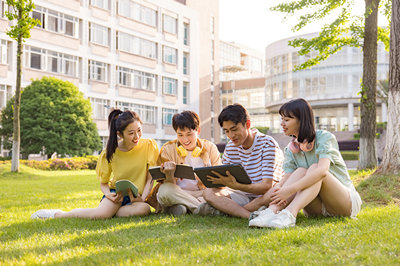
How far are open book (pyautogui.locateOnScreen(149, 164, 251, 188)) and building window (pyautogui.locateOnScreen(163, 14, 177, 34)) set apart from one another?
109 ft

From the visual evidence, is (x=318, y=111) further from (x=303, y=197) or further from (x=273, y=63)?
(x=303, y=197)

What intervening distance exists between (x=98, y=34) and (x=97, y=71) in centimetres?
260

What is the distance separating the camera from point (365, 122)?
10.3 metres

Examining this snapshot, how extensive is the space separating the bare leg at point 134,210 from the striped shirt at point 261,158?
1.15m

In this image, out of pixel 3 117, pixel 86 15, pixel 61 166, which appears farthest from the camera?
pixel 86 15

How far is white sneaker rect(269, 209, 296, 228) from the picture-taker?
12.8 feet

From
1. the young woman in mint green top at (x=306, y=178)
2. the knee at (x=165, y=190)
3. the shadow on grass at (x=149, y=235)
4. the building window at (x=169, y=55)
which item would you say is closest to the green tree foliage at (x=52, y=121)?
the building window at (x=169, y=55)

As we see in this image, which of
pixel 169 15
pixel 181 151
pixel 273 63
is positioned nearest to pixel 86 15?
pixel 169 15

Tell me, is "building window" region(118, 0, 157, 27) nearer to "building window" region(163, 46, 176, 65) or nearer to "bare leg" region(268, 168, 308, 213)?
"building window" region(163, 46, 176, 65)

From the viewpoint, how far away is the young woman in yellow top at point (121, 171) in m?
5.04

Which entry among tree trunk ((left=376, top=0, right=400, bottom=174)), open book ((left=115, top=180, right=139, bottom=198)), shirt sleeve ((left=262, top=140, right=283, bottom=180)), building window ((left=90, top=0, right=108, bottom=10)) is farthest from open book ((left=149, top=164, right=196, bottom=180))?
building window ((left=90, top=0, right=108, bottom=10))

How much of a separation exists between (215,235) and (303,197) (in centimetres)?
90

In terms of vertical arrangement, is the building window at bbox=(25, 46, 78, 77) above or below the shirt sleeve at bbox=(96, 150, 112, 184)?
above

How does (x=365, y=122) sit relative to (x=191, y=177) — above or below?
above
